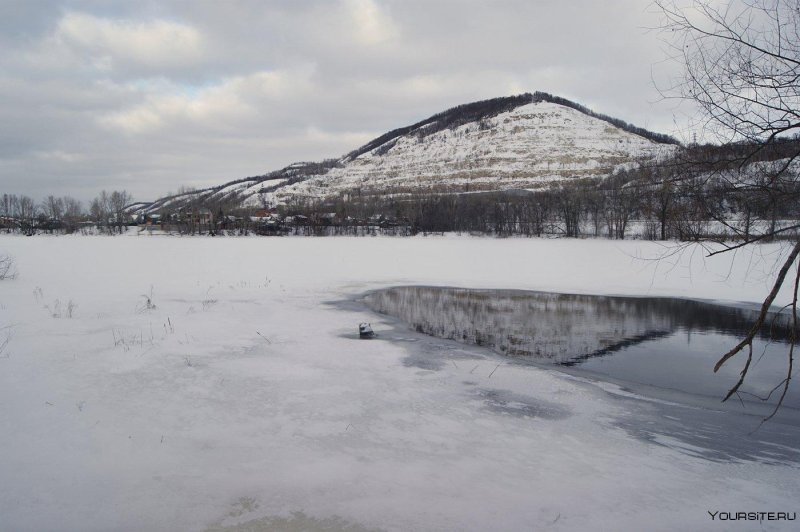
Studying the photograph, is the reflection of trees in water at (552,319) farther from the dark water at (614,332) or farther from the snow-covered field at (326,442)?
the snow-covered field at (326,442)

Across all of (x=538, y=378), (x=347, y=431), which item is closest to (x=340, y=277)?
(x=538, y=378)

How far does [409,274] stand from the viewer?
2528cm

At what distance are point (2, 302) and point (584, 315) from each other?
17.2 m

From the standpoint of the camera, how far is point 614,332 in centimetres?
1291

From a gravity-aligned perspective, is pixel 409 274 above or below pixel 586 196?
below

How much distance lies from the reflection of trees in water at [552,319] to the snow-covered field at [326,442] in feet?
6.66

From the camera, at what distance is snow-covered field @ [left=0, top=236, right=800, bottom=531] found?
13.8ft

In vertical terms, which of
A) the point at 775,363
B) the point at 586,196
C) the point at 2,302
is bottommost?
the point at 775,363

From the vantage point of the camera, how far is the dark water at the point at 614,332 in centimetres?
916

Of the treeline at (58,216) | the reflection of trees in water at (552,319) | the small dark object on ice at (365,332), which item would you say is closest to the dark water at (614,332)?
the reflection of trees in water at (552,319)

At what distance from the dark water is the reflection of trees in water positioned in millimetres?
28

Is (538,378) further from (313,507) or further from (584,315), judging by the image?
(584,315)

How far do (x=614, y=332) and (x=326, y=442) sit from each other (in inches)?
389

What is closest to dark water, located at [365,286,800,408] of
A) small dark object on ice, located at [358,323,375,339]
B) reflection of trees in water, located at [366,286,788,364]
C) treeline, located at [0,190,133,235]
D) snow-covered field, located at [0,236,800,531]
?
reflection of trees in water, located at [366,286,788,364]
